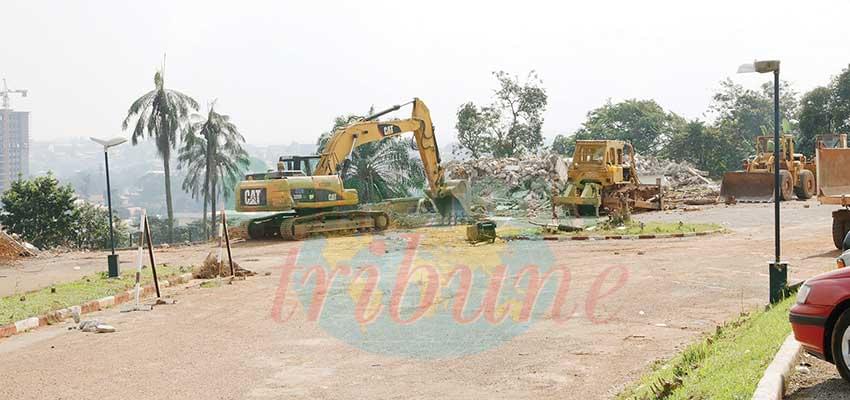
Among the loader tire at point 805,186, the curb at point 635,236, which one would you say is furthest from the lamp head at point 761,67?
the loader tire at point 805,186

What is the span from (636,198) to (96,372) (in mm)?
30154

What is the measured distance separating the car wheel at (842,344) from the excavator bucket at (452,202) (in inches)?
1123

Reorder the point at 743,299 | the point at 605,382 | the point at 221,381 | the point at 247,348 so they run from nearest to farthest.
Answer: the point at 605,382 < the point at 221,381 < the point at 247,348 < the point at 743,299

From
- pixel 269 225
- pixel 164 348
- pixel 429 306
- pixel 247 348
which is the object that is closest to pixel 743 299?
pixel 429 306

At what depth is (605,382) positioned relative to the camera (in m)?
8.59

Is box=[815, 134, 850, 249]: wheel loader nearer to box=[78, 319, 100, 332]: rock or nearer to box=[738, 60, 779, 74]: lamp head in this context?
box=[738, 60, 779, 74]: lamp head

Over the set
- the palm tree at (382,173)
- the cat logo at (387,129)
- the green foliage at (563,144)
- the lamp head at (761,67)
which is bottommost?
the palm tree at (382,173)

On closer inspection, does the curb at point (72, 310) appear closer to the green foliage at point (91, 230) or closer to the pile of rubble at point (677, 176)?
the green foliage at point (91, 230)

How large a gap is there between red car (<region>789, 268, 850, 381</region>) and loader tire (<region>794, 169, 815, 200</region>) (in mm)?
35640

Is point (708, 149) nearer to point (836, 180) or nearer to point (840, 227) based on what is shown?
point (836, 180)

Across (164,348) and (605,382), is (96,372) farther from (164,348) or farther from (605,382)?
(605,382)

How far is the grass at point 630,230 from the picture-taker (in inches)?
1005

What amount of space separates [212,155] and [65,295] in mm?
37482

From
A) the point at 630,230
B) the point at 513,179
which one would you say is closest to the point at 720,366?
the point at 630,230
